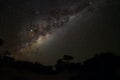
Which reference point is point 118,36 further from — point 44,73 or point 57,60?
point 44,73

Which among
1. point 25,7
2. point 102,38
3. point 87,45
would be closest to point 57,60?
point 87,45

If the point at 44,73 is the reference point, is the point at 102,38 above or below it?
above

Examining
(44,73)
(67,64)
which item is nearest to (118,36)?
(67,64)

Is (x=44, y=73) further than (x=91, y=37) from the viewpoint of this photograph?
No

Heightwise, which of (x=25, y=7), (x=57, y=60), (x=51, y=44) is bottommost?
(x=57, y=60)

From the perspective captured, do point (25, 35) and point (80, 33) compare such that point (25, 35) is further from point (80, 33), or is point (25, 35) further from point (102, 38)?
Answer: point (102, 38)

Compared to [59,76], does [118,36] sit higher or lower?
higher
